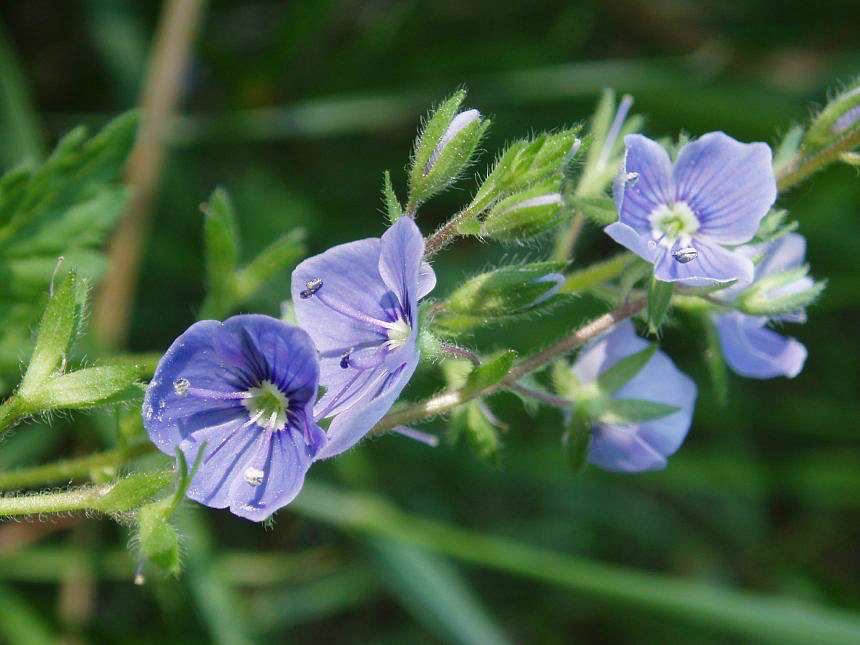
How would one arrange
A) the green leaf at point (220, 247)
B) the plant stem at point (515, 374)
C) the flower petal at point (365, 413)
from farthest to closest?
the green leaf at point (220, 247) < the plant stem at point (515, 374) < the flower petal at point (365, 413)

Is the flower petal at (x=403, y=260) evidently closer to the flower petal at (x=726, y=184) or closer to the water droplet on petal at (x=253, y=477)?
the water droplet on petal at (x=253, y=477)

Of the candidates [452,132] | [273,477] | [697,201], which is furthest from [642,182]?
[273,477]

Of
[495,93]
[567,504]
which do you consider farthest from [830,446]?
[495,93]

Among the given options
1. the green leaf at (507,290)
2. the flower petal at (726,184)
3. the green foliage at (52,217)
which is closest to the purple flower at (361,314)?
the green leaf at (507,290)

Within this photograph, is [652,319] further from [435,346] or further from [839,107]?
[839,107]

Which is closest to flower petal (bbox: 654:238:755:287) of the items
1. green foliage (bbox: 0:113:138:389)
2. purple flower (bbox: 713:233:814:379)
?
purple flower (bbox: 713:233:814:379)

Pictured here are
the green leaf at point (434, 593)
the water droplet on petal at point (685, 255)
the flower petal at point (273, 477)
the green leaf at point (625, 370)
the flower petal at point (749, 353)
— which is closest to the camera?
the flower petal at point (273, 477)
